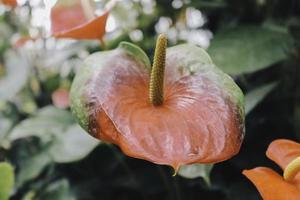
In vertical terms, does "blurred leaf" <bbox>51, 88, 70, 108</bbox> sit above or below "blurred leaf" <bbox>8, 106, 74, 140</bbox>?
below

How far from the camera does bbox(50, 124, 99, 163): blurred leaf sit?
66cm

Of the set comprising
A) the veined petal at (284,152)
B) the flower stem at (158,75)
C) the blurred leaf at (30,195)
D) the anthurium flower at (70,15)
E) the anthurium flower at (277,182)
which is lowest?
the blurred leaf at (30,195)

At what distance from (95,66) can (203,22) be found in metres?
0.67

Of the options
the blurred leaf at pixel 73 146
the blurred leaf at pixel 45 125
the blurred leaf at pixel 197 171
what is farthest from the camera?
the blurred leaf at pixel 45 125

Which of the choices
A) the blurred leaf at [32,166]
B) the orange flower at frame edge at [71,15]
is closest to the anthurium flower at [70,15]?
the orange flower at frame edge at [71,15]

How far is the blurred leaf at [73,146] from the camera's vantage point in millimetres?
664

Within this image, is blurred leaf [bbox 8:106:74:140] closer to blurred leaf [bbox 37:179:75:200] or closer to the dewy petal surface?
blurred leaf [bbox 37:179:75:200]

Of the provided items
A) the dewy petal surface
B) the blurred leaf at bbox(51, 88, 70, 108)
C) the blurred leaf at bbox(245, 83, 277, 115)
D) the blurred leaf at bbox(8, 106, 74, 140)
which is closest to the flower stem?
the dewy petal surface

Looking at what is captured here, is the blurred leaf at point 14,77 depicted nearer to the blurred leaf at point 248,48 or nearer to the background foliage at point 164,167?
the background foliage at point 164,167

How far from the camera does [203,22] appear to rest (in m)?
1.11

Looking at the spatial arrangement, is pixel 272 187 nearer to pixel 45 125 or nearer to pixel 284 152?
pixel 284 152

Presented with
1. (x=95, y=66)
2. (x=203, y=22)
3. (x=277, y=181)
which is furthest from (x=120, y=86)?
(x=203, y=22)

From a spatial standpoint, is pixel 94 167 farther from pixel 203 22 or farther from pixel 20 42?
pixel 203 22

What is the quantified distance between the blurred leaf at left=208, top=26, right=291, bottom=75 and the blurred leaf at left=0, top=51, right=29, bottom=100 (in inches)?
15.7
